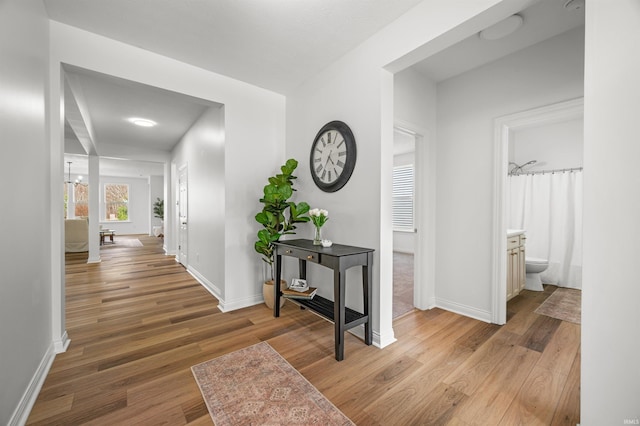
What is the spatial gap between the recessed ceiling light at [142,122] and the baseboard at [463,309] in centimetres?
535

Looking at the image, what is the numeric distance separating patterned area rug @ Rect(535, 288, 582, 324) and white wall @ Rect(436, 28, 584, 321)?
33.3 inches

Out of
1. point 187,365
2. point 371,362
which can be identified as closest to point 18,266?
point 187,365

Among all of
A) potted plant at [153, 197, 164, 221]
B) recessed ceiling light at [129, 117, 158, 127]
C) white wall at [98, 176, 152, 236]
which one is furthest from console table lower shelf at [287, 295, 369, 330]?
white wall at [98, 176, 152, 236]

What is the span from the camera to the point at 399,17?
2066 mm

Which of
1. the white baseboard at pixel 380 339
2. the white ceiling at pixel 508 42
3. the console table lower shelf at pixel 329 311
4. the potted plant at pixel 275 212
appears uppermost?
the white ceiling at pixel 508 42

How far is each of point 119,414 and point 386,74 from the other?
9.88 feet

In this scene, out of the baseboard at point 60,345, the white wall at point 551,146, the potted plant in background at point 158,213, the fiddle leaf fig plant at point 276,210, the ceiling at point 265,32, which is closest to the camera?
the ceiling at point 265,32

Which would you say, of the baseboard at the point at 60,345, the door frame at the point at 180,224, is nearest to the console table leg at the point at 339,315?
the baseboard at the point at 60,345

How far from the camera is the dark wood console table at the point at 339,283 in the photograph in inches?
79.7

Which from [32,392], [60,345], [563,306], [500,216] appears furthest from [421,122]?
[60,345]

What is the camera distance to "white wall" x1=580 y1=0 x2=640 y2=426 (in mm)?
1129

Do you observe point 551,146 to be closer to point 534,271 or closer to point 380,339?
point 534,271

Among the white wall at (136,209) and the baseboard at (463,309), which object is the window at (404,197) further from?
the white wall at (136,209)

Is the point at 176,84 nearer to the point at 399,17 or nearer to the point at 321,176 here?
the point at 321,176
